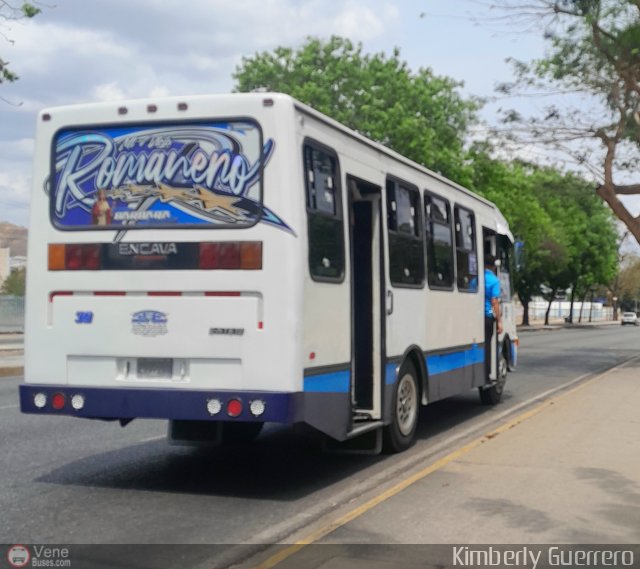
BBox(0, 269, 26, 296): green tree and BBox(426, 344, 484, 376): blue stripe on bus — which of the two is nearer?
BBox(426, 344, 484, 376): blue stripe on bus

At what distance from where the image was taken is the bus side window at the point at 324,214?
23.6 ft

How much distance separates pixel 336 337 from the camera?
7.55 metres

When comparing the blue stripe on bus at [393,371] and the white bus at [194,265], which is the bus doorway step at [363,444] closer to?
the blue stripe on bus at [393,371]

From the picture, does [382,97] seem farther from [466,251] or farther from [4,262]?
[4,262]

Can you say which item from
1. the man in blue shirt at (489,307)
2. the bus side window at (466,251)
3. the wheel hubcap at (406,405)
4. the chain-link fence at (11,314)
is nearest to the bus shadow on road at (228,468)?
the wheel hubcap at (406,405)

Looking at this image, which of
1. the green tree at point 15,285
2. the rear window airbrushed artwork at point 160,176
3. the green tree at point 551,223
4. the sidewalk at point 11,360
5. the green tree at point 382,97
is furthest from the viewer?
the green tree at point 15,285

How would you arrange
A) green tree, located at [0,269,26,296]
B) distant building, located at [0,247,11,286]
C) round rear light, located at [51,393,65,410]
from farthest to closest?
distant building, located at [0,247,11,286] < green tree, located at [0,269,26,296] < round rear light, located at [51,393,65,410]

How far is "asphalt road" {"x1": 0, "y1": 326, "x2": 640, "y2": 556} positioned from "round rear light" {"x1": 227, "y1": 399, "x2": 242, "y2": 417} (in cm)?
72

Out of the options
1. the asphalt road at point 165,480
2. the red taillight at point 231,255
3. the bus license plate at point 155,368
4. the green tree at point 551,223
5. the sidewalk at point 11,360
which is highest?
the green tree at point 551,223

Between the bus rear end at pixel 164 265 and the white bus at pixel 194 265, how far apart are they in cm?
1

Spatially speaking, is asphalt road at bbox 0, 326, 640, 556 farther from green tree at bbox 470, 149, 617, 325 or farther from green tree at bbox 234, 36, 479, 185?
green tree at bbox 234, 36, 479, 185

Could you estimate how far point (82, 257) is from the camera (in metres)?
7.38

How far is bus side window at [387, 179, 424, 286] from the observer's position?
888cm

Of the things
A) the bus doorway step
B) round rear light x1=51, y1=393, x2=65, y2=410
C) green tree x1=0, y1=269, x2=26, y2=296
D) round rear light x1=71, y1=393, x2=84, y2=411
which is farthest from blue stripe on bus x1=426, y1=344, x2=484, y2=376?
green tree x1=0, y1=269, x2=26, y2=296
